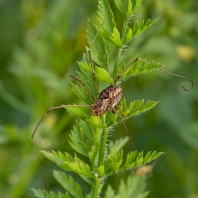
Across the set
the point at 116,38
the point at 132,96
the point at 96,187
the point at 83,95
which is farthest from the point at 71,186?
the point at 132,96

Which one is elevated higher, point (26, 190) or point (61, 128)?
point (61, 128)

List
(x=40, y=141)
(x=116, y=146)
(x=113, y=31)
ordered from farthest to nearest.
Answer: (x=40, y=141), (x=116, y=146), (x=113, y=31)

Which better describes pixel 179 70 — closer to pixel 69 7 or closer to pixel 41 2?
pixel 69 7

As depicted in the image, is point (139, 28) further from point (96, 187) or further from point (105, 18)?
point (96, 187)

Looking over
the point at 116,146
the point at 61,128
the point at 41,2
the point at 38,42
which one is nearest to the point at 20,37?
the point at 41,2

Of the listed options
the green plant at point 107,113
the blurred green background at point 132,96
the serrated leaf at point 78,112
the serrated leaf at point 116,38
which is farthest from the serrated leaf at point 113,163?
the blurred green background at point 132,96

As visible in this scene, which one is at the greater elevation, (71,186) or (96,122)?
(96,122)
